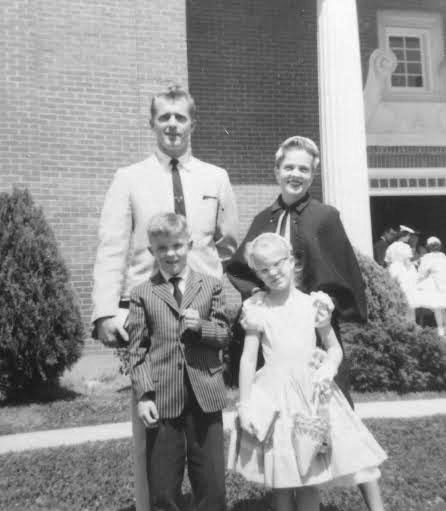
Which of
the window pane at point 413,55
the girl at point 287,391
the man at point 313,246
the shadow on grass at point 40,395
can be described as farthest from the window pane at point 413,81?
the girl at point 287,391

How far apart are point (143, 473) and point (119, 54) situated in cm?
778

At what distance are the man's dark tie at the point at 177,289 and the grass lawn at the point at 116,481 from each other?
1677mm

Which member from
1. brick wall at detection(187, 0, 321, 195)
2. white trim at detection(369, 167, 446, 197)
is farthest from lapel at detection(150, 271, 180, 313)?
white trim at detection(369, 167, 446, 197)

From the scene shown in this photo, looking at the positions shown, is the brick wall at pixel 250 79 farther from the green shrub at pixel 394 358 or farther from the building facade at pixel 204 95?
the green shrub at pixel 394 358

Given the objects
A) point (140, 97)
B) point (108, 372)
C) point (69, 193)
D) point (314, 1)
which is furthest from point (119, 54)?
point (108, 372)

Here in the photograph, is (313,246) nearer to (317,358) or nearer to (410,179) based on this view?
(317,358)

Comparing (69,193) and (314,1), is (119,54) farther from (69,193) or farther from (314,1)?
(314,1)

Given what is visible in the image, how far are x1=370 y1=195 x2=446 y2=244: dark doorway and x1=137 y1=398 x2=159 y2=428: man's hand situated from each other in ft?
51.4

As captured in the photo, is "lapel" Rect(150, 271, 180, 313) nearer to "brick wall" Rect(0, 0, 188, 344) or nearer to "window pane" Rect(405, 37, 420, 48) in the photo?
"brick wall" Rect(0, 0, 188, 344)

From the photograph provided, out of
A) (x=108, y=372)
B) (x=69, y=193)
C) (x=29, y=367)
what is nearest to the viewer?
(x=29, y=367)

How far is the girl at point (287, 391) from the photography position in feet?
9.77

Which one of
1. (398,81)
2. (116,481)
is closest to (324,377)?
(116,481)

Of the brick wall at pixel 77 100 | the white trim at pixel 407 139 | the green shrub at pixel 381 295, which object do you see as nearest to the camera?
the green shrub at pixel 381 295

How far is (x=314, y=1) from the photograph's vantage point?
11.6 metres
